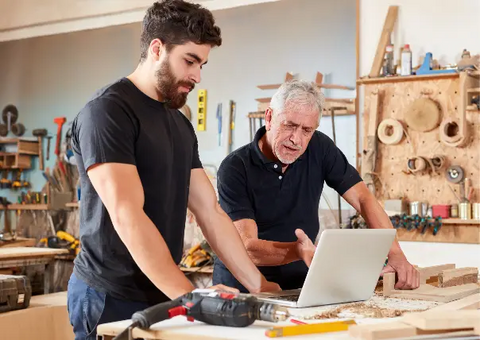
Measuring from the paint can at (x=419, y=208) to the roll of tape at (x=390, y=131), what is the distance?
0.49 metres

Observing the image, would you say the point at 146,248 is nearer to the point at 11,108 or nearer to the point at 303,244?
the point at 303,244

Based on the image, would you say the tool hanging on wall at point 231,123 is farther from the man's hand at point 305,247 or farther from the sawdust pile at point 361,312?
the sawdust pile at point 361,312

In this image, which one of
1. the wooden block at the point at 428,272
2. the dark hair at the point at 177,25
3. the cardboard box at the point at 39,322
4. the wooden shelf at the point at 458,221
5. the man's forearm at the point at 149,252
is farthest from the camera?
the wooden shelf at the point at 458,221

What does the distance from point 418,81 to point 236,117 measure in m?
1.62

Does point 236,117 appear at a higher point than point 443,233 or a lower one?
higher

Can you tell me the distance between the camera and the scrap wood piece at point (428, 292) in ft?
7.57

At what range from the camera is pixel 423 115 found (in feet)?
16.8

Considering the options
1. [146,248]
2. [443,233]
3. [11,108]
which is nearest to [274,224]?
[146,248]

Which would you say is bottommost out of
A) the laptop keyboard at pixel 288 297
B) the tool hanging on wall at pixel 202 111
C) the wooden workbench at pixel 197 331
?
the wooden workbench at pixel 197 331

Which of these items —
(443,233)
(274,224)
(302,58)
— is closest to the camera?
(274,224)

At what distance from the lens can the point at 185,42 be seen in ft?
6.99

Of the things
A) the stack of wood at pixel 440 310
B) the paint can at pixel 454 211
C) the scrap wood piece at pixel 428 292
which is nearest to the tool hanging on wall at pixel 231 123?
the paint can at pixel 454 211

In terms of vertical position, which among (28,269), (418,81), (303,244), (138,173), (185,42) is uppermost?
(418,81)

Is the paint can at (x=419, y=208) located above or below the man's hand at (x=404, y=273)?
above
